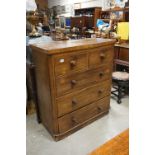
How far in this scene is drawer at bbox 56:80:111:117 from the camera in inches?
67.4

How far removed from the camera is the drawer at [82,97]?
171cm

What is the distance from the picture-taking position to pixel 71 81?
1694 mm

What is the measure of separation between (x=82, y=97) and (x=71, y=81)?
0.94 ft

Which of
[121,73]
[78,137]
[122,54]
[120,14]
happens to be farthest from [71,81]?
[120,14]

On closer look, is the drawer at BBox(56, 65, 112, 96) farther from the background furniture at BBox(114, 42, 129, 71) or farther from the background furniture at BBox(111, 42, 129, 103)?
the background furniture at BBox(114, 42, 129, 71)

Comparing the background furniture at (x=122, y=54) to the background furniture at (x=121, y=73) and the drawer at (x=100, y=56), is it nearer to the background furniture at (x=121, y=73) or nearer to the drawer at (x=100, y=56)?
the background furniture at (x=121, y=73)

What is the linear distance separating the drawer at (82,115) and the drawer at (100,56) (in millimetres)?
511

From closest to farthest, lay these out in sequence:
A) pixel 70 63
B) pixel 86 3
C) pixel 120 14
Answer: pixel 70 63, pixel 120 14, pixel 86 3

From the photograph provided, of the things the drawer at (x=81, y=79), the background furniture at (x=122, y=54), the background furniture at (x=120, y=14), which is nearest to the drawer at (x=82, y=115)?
the drawer at (x=81, y=79)

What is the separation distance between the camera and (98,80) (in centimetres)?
199

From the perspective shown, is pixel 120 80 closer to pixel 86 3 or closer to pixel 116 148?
pixel 116 148

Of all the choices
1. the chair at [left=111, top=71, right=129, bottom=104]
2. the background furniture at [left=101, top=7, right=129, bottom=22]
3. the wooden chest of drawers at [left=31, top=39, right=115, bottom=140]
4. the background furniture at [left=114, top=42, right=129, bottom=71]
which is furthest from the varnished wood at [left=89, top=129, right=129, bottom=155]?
the background furniture at [left=101, top=7, right=129, bottom=22]
